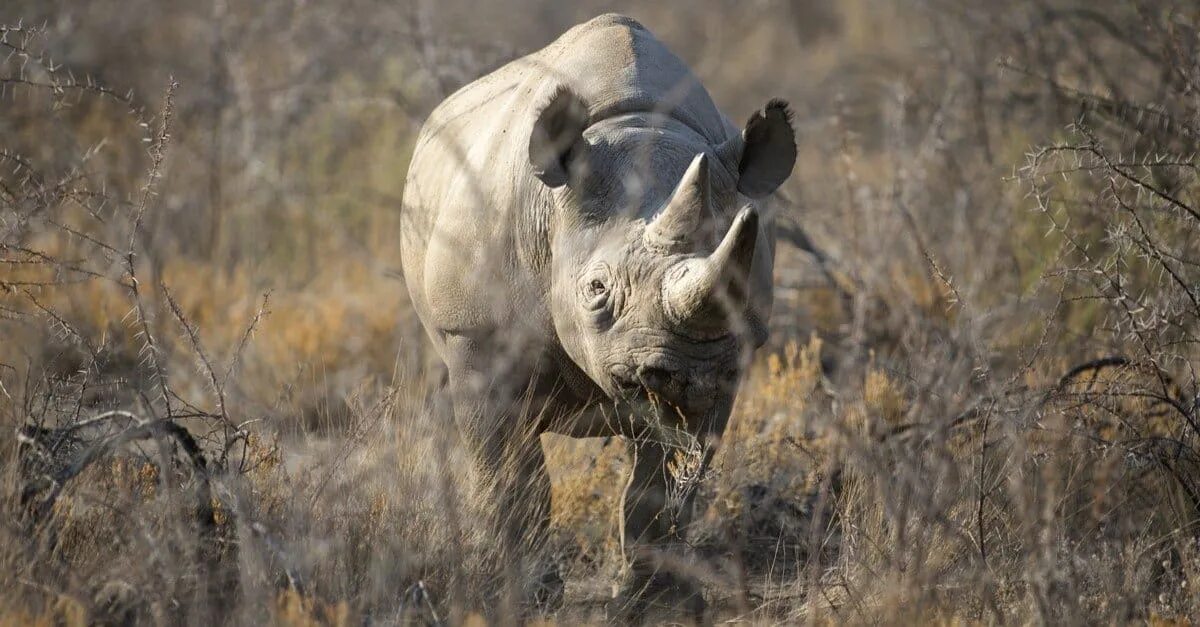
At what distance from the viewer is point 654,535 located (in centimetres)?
561

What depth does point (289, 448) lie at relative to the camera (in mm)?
5664

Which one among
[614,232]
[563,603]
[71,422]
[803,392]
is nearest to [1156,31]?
[803,392]

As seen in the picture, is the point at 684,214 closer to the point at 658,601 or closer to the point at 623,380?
the point at 623,380

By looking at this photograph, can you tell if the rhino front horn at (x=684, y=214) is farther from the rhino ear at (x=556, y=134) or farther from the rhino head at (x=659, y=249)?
the rhino ear at (x=556, y=134)

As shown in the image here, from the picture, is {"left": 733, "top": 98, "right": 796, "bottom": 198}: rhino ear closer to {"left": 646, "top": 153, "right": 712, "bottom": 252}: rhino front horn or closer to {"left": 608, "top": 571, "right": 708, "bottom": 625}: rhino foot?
{"left": 646, "top": 153, "right": 712, "bottom": 252}: rhino front horn

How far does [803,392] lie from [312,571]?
9.95 ft

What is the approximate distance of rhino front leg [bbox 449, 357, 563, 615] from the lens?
537cm

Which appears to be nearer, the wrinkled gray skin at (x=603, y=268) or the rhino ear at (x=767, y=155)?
the wrinkled gray skin at (x=603, y=268)

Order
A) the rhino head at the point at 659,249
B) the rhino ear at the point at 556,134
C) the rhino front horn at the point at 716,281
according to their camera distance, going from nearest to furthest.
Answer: the rhino front horn at the point at 716,281
the rhino head at the point at 659,249
the rhino ear at the point at 556,134

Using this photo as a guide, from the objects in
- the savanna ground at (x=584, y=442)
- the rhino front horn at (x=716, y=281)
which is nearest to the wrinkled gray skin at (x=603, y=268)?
the rhino front horn at (x=716, y=281)

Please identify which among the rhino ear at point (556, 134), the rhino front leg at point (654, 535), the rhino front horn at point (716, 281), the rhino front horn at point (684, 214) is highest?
the rhino ear at point (556, 134)

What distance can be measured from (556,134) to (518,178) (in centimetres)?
38

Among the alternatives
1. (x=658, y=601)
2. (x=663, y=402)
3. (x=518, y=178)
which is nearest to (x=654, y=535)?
(x=658, y=601)

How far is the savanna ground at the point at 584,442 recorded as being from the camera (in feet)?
14.6
